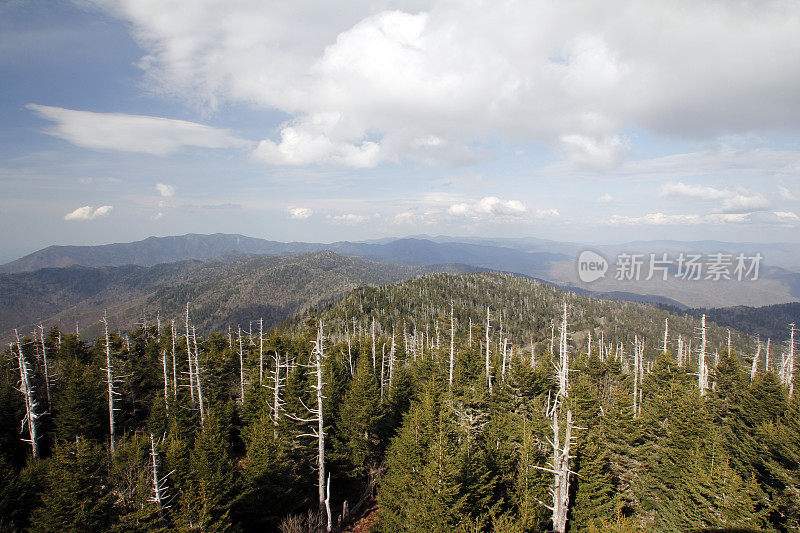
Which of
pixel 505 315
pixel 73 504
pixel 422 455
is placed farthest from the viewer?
pixel 505 315

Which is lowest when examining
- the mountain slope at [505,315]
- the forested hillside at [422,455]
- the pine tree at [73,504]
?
the mountain slope at [505,315]

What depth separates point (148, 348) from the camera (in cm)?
4669

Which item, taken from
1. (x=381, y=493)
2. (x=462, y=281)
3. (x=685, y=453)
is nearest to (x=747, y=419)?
(x=685, y=453)

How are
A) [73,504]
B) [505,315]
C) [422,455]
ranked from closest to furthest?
[73,504] < [422,455] < [505,315]

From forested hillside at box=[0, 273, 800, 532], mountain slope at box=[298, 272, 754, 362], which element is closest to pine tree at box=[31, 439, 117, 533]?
forested hillside at box=[0, 273, 800, 532]

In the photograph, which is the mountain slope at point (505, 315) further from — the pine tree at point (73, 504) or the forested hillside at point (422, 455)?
the pine tree at point (73, 504)

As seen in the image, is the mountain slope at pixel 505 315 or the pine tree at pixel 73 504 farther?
the mountain slope at pixel 505 315

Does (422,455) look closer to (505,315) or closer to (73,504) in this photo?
(73,504)

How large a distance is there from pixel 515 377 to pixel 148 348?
4607cm

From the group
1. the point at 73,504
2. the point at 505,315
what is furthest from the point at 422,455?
the point at 505,315

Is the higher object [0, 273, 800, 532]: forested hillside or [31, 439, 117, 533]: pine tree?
[31, 439, 117, 533]: pine tree

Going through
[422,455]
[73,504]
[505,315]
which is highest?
[73,504]

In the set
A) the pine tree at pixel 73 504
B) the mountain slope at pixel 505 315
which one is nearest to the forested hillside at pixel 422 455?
the pine tree at pixel 73 504

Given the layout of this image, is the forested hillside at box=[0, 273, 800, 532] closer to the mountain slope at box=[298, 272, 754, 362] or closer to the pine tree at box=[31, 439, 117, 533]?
the pine tree at box=[31, 439, 117, 533]
